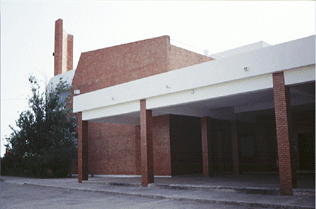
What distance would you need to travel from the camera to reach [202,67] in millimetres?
12156

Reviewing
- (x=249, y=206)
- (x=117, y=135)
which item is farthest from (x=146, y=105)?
(x=117, y=135)

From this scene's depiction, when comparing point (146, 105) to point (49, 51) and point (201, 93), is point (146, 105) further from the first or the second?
point (49, 51)

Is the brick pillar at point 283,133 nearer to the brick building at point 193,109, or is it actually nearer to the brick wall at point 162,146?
the brick building at point 193,109

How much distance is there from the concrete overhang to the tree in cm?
747

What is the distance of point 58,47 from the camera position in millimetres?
33719

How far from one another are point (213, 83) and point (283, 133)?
3.03 meters

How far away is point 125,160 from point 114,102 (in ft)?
22.4

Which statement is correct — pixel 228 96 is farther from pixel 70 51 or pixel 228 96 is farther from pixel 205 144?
pixel 70 51

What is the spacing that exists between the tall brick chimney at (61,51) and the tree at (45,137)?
7210mm

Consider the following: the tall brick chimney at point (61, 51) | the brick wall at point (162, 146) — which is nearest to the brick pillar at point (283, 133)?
the brick wall at point (162, 146)

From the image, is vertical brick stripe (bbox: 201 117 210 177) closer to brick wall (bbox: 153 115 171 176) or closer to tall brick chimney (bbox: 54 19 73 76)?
brick wall (bbox: 153 115 171 176)

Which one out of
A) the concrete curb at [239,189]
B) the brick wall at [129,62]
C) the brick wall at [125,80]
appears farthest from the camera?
the brick wall at [129,62]

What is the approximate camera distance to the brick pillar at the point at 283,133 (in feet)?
32.2

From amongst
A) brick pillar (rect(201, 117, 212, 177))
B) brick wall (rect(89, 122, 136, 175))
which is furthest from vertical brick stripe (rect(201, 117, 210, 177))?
brick wall (rect(89, 122, 136, 175))
